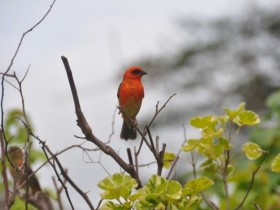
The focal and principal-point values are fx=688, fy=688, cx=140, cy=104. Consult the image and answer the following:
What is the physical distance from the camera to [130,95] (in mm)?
3537

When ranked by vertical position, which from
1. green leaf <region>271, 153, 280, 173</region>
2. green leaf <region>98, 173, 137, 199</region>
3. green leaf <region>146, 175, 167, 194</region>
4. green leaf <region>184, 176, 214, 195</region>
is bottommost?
green leaf <region>271, 153, 280, 173</region>

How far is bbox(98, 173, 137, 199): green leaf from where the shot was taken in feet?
5.84

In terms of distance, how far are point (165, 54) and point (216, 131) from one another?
10039mm

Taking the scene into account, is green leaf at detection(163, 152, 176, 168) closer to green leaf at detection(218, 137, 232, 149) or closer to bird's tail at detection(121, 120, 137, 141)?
green leaf at detection(218, 137, 232, 149)

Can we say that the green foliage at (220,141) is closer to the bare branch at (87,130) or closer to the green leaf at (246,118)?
the green leaf at (246,118)

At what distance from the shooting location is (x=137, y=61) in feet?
38.1

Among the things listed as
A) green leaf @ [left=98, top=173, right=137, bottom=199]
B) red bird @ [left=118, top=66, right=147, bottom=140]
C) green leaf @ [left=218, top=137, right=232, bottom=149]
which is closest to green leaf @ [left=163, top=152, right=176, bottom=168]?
green leaf @ [left=218, top=137, right=232, bottom=149]

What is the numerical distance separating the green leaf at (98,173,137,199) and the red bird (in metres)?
1.40

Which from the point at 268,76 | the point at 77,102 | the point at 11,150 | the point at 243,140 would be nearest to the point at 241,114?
the point at 77,102

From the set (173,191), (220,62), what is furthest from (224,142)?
(220,62)

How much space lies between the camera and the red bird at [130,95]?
3.36m

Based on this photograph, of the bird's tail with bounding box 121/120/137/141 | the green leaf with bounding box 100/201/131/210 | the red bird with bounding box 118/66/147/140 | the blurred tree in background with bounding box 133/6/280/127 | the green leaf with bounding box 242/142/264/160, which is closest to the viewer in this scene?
the green leaf with bounding box 100/201/131/210

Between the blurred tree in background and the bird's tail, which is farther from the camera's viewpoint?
the blurred tree in background

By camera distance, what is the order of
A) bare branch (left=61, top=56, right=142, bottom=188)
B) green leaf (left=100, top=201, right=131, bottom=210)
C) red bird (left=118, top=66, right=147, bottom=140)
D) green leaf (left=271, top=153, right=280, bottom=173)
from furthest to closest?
red bird (left=118, top=66, right=147, bottom=140) → green leaf (left=271, top=153, right=280, bottom=173) → green leaf (left=100, top=201, right=131, bottom=210) → bare branch (left=61, top=56, right=142, bottom=188)
